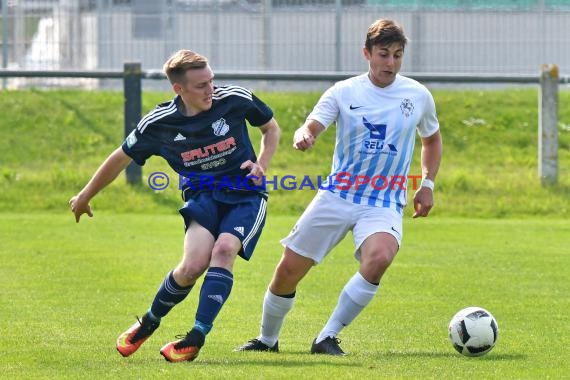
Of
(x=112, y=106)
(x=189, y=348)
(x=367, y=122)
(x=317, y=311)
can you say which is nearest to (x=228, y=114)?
(x=367, y=122)

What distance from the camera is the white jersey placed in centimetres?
810

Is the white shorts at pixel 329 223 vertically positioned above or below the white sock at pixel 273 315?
above

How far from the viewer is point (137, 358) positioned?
774 centimetres

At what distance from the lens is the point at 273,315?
8.22m

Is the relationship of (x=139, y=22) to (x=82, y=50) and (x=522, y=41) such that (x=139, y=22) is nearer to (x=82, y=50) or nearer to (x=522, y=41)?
(x=82, y=50)

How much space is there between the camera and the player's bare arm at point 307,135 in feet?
25.4

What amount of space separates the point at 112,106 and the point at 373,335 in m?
13.0

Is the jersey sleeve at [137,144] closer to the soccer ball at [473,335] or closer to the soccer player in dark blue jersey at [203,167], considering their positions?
the soccer player in dark blue jersey at [203,167]

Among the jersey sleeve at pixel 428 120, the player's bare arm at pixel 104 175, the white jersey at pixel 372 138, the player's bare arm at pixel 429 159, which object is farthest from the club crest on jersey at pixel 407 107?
the player's bare arm at pixel 104 175

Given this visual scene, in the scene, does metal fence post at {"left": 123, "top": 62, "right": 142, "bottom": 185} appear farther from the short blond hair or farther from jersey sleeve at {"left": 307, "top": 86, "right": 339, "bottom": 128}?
the short blond hair

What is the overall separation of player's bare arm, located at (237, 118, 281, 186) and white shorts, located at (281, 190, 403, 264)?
1.47ft

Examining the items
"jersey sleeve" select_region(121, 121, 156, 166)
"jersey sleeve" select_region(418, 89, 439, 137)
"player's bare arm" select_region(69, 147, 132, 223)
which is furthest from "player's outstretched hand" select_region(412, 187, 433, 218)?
"player's bare arm" select_region(69, 147, 132, 223)
